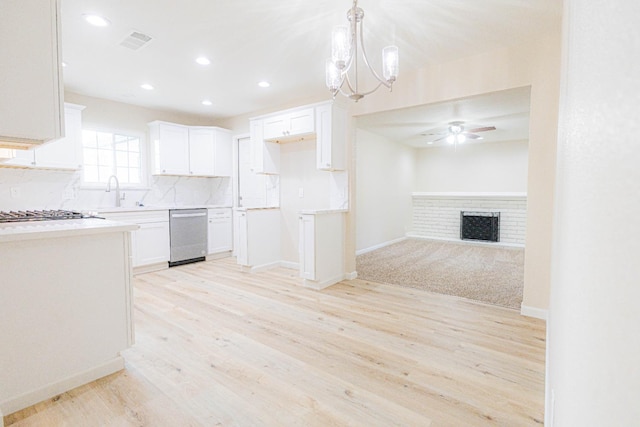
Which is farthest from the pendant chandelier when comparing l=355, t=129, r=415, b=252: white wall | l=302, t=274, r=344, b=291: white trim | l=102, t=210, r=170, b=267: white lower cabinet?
l=102, t=210, r=170, b=267: white lower cabinet

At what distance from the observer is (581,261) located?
586mm

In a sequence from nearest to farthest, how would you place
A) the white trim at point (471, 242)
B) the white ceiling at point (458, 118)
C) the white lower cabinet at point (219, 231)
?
the white ceiling at point (458, 118) → the white lower cabinet at point (219, 231) → the white trim at point (471, 242)

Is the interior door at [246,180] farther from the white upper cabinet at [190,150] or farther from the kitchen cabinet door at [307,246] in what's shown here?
the kitchen cabinet door at [307,246]

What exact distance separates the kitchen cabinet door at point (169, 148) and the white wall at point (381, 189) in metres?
3.05

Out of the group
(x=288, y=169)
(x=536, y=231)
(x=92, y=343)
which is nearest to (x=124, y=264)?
(x=92, y=343)

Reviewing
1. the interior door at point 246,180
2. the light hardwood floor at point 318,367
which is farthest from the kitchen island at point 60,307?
the interior door at point 246,180

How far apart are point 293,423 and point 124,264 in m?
1.50

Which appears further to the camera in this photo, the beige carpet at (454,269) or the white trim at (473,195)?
the white trim at (473,195)

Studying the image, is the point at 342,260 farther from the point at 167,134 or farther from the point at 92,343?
the point at 167,134

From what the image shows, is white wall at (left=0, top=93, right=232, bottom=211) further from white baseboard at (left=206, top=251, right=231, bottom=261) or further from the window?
white baseboard at (left=206, top=251, right=231, bottom=261)

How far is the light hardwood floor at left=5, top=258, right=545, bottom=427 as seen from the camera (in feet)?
5.53

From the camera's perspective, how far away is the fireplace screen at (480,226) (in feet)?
23.1

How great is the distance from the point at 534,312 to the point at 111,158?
232 inches

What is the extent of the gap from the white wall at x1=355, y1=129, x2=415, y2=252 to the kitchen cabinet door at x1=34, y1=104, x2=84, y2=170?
4214 mm
